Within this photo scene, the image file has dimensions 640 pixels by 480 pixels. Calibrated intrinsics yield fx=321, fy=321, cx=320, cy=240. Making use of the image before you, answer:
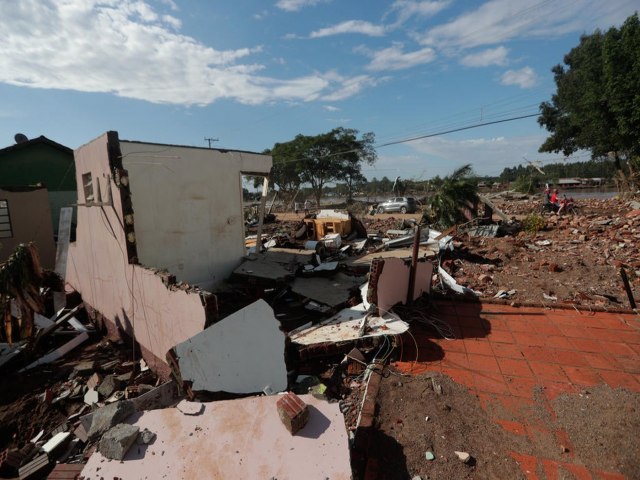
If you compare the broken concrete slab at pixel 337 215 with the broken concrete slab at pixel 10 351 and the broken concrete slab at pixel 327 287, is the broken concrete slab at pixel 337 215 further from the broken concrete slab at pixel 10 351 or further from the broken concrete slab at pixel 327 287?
the broken concrete slab at pixel 10 351

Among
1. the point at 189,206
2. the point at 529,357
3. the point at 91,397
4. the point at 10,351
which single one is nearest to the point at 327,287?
the point at 189,206

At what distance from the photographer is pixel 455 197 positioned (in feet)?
41.3

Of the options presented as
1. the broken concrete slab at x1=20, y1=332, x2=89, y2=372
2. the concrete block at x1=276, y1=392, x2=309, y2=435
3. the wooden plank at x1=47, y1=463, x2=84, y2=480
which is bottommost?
the broken concrete slab at x1=20, y1=332, x2=89, y2=372

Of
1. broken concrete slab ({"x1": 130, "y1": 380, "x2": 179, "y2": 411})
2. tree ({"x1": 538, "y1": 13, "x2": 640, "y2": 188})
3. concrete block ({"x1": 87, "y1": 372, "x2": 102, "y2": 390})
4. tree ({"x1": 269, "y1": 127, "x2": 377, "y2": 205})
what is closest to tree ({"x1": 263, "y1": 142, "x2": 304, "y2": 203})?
tree ({"x1": 269, "y1": 127, "x2": 377, "y2": 205})

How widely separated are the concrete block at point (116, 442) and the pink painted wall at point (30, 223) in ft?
34.6

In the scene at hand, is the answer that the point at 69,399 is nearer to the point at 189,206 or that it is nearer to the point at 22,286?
the point at 22,286

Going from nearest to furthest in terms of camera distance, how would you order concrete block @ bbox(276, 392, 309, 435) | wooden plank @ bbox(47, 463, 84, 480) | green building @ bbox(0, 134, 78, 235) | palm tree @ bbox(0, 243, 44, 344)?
concrete block @ bbox(276, 392, 309, 435) → wooden plank @ bbox(47, 463, 84, 480) → palm tree @ bbox(0, 243, 44, 344) → green building @ bbox(0, 134, 78, 235)

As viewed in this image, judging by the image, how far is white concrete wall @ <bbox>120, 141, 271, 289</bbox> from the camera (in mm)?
5516

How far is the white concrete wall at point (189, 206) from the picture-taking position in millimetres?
5516

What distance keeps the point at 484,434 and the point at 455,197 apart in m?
10.9

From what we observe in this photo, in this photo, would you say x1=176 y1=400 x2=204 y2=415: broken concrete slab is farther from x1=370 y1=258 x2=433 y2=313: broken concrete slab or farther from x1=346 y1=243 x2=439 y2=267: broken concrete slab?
x1=346 y1=243 x2=439 y2=267: broken concrete slab

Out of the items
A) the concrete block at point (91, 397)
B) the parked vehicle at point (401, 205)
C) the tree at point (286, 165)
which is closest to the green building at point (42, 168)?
the concrete block at point (91, 397)

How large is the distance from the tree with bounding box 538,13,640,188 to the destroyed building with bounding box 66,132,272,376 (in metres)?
17.0

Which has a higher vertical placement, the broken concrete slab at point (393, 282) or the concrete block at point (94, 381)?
the broken concrete slab at point (393, 282)
